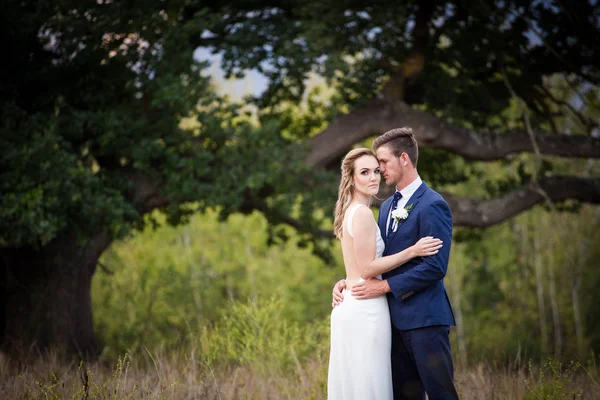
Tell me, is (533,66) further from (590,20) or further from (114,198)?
(114,198)

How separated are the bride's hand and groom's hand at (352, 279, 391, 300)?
31cm

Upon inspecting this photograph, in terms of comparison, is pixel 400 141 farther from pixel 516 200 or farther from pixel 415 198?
pixel 516 200

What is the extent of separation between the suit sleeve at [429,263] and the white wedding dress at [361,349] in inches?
9.4

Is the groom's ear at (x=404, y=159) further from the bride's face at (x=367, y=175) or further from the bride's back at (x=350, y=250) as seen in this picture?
the bride's back at (x=350, y=250)

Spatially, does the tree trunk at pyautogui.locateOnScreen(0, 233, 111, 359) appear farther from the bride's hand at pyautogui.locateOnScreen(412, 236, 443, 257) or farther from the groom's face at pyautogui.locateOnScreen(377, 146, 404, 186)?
the bride's hand at pyautogui.locateOnScreen(412, 236, 443, 257)

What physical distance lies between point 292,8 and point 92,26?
360 centimetres

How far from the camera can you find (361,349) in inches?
159

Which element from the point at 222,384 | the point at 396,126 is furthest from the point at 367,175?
the point at 396,126

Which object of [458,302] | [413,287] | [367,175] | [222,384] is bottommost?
[458,302]

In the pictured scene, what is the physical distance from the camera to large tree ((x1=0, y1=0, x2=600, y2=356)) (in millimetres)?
8203

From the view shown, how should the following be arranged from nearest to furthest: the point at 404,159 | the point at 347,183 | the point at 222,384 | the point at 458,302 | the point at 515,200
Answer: the point at 404,159
the point at 347,183
the point at 222,384
the point at 515,200
the point at 458,302

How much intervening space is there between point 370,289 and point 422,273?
37 centimetres

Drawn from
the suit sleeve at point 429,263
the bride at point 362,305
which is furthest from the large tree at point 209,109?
the suit sleeve at point 429,263

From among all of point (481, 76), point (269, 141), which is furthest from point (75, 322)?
point (481, 76)
